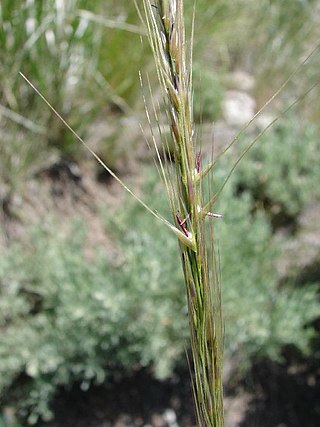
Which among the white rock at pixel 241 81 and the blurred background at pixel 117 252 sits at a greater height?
the white rock at pixel 241 81

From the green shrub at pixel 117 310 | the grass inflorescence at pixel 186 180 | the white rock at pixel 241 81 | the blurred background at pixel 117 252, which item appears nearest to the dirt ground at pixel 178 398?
the blurred background at pixel 117 252

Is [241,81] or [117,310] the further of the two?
[241,81]

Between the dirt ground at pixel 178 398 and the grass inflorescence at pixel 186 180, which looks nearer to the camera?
the grass inflorescence at pixel 186 180

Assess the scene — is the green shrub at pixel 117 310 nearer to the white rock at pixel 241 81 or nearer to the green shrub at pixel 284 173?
the green shrub at pixel 284 173

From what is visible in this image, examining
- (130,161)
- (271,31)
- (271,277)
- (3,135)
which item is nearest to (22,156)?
(3,135)

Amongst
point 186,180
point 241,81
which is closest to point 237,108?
point 241,81

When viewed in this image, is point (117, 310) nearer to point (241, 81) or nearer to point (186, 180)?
point (186, 180)
